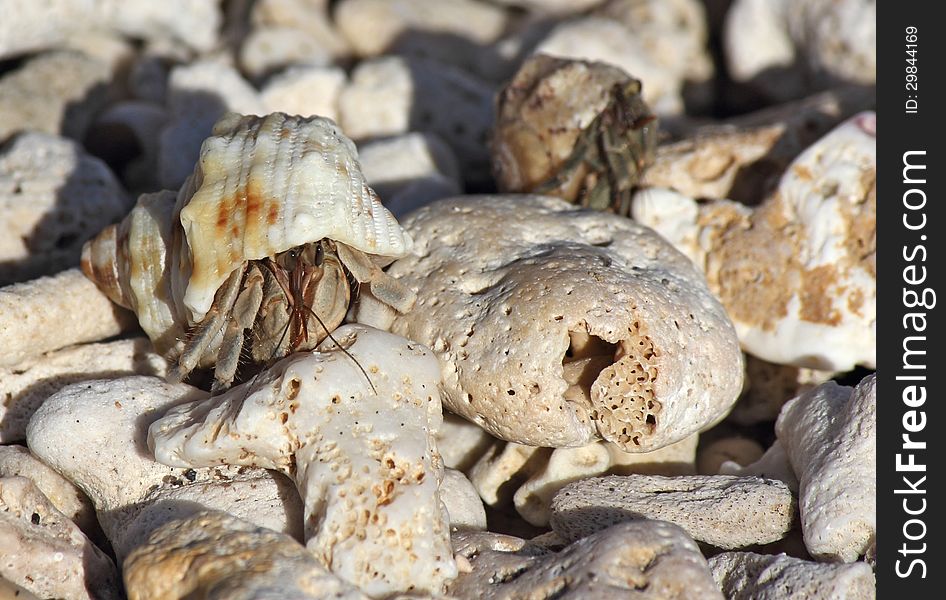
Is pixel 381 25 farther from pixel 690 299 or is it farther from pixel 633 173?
pixel 690 299

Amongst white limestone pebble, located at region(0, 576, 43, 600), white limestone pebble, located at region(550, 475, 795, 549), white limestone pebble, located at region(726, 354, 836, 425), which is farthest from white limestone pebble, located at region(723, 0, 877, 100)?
white limestone pebble, located at region(0, 576, 43, 600)

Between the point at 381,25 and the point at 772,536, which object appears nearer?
the point at 772,536

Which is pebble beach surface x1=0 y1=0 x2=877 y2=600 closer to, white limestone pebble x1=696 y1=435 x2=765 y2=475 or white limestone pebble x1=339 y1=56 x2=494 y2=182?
white limestone pebble x1=696 y1=435 x2=765 y2=475

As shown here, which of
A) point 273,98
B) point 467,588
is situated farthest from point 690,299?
point 273,98

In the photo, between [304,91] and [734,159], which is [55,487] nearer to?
[304,91]

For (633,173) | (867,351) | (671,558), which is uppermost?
(633,173)

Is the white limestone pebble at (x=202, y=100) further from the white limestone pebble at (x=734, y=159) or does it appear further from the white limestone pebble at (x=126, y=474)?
the white limestone pebble at (x=734, y=159)

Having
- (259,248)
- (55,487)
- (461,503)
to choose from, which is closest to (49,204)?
(55,487)
